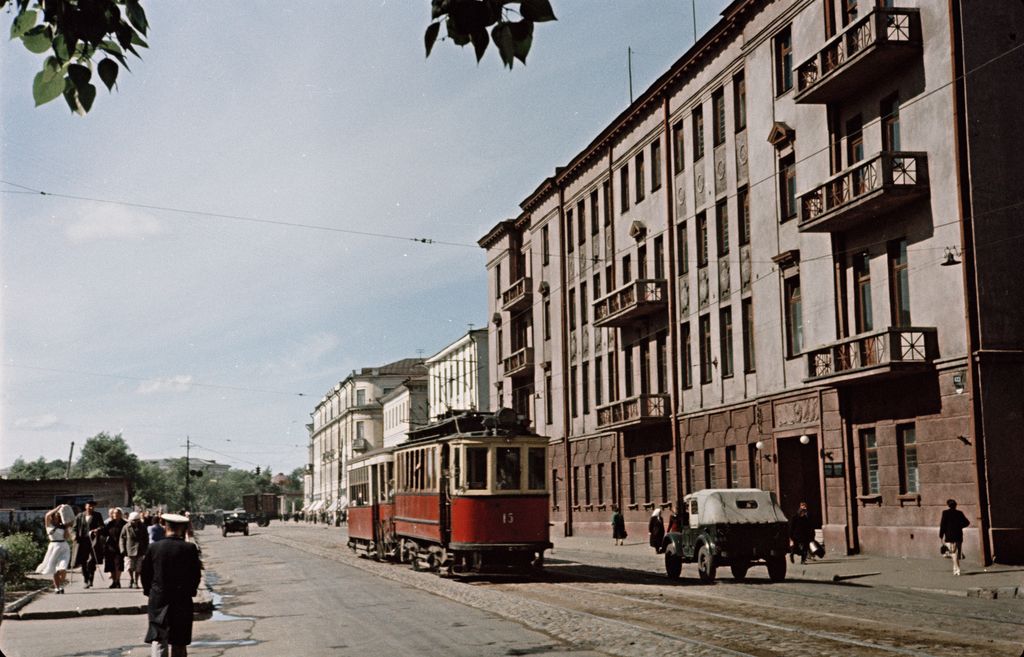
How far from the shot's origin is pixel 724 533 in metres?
22.2

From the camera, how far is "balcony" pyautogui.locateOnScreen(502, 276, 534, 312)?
56.3 meters

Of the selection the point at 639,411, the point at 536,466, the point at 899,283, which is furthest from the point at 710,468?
the point at 536,466

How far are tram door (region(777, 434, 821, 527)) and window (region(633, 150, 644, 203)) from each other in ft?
45.7

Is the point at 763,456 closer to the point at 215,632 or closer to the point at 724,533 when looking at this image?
the point at 724,533

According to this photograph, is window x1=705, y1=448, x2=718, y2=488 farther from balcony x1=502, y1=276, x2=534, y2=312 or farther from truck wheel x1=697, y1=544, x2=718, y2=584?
balcony x1=502, y1=276, x2=534, y2=312

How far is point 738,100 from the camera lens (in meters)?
34.9

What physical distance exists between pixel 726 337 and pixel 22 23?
32.0 metres

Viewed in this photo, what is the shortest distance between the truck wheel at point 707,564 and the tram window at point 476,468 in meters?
4.72

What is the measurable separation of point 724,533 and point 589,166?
29124mm

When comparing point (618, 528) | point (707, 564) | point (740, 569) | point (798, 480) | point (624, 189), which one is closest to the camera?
point (707, 564)

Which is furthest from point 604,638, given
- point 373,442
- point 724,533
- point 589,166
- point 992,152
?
point 373,442

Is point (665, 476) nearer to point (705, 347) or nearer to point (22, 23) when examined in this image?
point (705, 347)

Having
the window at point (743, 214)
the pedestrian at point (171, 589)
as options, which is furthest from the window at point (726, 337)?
the pedestrian at point (171, 589)

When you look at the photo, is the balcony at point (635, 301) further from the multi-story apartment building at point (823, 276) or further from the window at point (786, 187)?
the window at point (786, 187)
